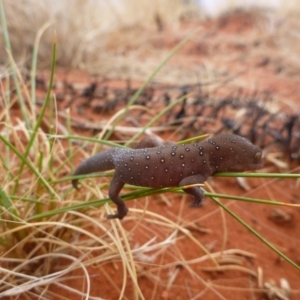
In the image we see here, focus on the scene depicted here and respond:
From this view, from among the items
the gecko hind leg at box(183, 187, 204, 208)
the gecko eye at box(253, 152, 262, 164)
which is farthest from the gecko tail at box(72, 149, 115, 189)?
the gecko eye at box(253, 152, 262, 164)

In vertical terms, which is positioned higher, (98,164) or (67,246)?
(98,164)

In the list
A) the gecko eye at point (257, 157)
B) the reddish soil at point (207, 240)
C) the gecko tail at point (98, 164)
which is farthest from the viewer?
the reddish soil at point (207, 240)

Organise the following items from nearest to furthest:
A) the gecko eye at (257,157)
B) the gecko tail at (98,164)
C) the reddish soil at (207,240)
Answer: the gecko eye at (257,157)
the gecko tail at (98,164)
the reddish soil at (207,240)

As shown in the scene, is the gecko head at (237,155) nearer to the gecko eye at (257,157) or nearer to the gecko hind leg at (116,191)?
the gecko eye at (257,157)

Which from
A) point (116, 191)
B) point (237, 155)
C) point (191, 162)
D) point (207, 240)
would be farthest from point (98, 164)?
point (207, 240)

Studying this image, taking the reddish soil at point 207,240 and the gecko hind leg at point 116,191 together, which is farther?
the reddish soil at point 207,240

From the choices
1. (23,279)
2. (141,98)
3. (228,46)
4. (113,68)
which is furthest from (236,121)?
(228,46)

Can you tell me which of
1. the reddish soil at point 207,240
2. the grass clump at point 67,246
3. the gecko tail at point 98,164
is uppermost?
the gecko tail at point 98,164

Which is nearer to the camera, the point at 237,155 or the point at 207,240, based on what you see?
the point at 237,155

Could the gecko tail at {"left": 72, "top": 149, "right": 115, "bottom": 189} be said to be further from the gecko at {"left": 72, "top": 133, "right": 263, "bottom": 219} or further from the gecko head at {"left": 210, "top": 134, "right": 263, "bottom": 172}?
the gecko head at {"left": 210, "top": 134, "right": 263, "bottom": 172}

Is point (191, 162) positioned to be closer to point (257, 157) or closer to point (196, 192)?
point (196, 192)

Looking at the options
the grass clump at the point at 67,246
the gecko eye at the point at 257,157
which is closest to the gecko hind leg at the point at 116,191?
the grass clump at the point at 67,246
